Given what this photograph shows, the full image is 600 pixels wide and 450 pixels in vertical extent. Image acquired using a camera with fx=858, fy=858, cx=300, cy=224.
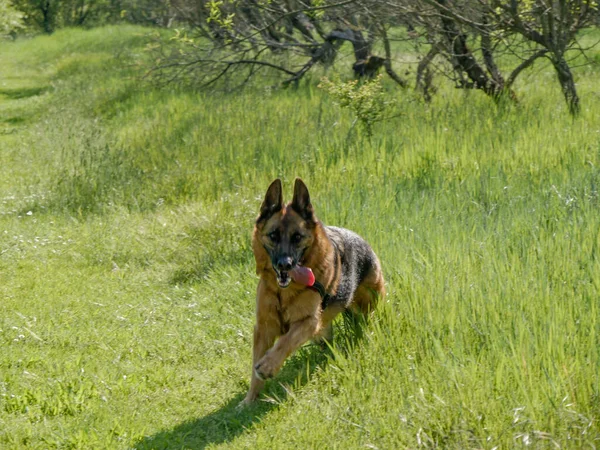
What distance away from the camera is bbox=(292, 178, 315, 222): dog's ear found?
5.33 metres

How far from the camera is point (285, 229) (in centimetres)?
514

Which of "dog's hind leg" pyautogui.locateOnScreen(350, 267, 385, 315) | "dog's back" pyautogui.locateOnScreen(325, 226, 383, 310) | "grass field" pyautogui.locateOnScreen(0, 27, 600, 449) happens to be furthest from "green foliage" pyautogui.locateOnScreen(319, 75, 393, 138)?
"dog's hind leg" pyautogui.locateOnScreen(350, 267, 385, 315)

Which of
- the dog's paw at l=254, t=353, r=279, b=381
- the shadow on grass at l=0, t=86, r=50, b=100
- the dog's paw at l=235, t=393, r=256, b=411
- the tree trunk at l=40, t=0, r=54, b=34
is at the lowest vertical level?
the tree trunk at l=40, t=0, r=54, b=34

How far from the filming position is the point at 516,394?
415 centimetres

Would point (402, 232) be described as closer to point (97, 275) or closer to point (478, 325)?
point (478, 325)

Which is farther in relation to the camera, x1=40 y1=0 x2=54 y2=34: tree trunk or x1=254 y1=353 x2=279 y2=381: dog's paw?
x1=40 y1=0 x2=54 y2=34: tree trunk

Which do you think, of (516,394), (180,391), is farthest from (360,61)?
(516,394)

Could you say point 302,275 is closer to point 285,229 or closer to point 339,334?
point 285,229

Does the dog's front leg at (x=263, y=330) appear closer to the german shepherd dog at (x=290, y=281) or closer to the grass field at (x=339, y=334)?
the german shepherd dog at (x=290, y=281)

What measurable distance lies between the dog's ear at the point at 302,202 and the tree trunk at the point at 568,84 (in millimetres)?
6167

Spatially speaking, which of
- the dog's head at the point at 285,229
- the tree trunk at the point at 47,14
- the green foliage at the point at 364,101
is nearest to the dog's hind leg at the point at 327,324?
the dog's head at the point at 285,229

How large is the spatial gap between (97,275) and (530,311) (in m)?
4.67

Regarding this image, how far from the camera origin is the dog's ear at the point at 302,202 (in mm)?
5326

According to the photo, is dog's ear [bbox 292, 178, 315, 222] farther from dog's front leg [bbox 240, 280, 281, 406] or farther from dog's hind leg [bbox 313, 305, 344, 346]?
dog's hind leg [bbox 313, 305, 344, 346]
